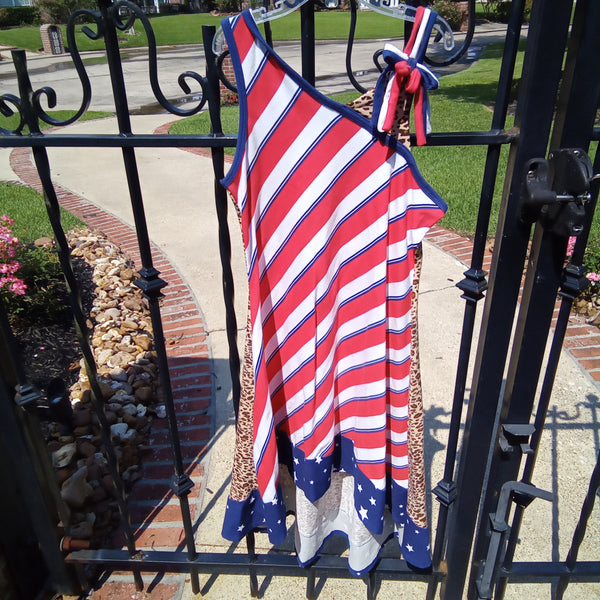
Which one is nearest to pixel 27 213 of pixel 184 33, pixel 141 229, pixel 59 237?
pixel 59 237

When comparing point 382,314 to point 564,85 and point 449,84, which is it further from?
point 449,84

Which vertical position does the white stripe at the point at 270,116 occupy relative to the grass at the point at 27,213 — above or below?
above

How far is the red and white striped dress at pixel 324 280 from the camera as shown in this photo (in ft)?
3.68

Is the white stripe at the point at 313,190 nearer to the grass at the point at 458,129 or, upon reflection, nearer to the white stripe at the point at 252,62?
the white stripe at the point at 252,62

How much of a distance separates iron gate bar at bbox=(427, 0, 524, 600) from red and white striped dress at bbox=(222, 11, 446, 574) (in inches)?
6.3

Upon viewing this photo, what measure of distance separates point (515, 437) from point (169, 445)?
1.66 m

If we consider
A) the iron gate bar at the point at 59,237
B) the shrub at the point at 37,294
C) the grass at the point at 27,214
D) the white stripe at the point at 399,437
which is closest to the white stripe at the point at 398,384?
the white stripe at the point at 399,437

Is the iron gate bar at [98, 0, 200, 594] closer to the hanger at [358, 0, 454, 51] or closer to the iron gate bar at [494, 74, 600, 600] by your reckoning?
the hanger at [358, 0, 454, 51]

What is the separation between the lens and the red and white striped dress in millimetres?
1123

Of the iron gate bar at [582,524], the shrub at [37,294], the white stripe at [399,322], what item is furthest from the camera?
the shrub at [37,294]

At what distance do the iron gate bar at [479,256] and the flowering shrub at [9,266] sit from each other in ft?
8.67

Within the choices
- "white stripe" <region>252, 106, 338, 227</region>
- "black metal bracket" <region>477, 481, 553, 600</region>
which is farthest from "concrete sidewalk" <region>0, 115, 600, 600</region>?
"white stripe" <region>252, 106, 338, 227</region>

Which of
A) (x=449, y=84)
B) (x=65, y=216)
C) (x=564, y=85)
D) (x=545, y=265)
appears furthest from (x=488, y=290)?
(x=449, y=84)

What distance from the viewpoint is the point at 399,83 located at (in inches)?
41.2
